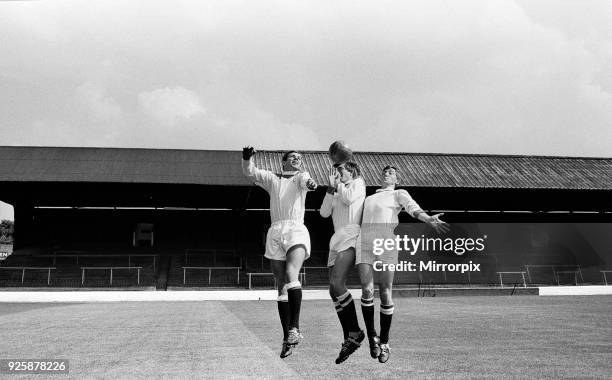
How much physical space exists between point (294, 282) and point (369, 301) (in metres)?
0.59

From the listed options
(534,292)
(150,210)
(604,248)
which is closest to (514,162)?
(534,292)

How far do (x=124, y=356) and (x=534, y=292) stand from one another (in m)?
34.9

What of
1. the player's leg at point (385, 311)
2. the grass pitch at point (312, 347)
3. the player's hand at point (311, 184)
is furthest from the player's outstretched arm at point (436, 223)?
the grass pitch at point (312, 347)

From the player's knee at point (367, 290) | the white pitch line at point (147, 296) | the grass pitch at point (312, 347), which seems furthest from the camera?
the white pitch line at point (147, 296)

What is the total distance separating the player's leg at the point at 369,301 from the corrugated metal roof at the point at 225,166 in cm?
2758

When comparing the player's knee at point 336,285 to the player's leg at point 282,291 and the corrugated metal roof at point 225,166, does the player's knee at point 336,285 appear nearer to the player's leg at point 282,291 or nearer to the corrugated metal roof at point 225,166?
the player's leg at point 282,291

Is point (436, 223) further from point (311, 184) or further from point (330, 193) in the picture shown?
point (311, 184)

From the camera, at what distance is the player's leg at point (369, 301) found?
407cm

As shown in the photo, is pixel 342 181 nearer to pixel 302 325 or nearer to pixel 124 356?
pixel 124 356

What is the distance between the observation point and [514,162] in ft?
118

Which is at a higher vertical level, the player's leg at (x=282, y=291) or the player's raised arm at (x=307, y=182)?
the player's raised arm at (x=307, y=182)

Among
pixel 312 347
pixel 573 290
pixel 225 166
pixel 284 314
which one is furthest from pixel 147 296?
pixel 284 314

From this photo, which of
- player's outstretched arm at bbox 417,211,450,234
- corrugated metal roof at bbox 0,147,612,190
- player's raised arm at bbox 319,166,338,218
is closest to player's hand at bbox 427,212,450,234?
player's outstretched arm at bbox 417,211,450,234

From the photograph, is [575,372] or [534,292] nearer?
[575,372]
